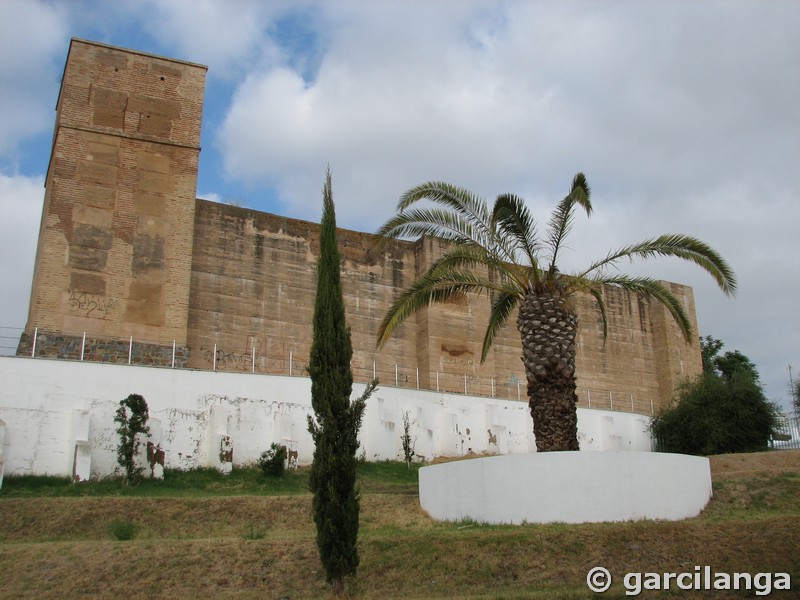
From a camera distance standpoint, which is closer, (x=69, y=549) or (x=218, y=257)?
(x=69, y=549)

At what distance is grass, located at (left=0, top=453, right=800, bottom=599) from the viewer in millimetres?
10875

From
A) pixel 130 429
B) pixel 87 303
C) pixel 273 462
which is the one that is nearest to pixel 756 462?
pixel 273 462

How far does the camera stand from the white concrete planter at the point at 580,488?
1299 centimetres

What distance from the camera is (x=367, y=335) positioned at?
27.8 m

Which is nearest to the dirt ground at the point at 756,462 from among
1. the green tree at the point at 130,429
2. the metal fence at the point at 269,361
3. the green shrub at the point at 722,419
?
the green shrub at the point at 722,419

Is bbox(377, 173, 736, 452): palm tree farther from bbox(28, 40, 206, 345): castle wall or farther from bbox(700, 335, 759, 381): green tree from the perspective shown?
bbox(700, 335, 759, 381): green tree

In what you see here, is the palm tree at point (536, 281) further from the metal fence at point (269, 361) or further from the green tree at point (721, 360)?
the green tree at point (721, 360)

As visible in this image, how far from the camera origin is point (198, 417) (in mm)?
20094

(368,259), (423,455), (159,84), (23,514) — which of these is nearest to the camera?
(23,514)

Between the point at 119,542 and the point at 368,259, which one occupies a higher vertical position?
the point at 368,259

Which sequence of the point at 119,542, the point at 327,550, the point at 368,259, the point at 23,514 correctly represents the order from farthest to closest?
1. the point at 368,259
2. the point at 23,514
3. the point at 119,542
4. the point at 327,550

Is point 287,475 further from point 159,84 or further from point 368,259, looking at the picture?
point 159,84

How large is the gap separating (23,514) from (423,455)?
10549mm

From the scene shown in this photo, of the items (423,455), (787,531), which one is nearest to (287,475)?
(423,455)
